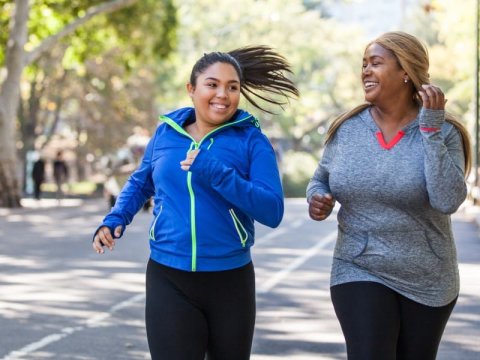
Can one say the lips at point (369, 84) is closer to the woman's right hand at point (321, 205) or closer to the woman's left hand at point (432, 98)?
the woman's left hand at point (432, 98)

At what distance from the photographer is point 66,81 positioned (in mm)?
49781

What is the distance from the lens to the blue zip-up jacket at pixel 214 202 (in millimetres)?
4668

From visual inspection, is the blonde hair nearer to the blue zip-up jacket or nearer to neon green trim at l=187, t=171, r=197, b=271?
the blue zip-up jacket

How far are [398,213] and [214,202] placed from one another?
2.37 feet

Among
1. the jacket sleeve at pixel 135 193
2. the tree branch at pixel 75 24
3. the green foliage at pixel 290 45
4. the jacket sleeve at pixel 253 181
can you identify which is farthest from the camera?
the green foliage at pixel 290 45

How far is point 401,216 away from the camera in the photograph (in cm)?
482

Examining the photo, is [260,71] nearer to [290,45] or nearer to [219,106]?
[219,106]

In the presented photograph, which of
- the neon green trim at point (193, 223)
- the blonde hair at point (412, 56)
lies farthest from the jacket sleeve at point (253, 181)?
the blonde hair at point (412, 56)

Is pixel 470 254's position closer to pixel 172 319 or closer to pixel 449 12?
pixel 172 319

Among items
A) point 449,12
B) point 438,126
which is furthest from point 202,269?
point 449,12

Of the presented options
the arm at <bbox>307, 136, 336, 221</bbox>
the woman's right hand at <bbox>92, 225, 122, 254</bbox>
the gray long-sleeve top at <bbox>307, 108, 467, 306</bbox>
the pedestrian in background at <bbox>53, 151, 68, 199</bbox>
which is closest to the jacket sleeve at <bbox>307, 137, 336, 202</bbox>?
the arm at <bbox>307, 136, 336, 221</bbox>

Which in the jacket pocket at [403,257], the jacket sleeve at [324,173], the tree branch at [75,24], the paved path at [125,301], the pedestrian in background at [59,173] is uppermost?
the tree branch at [75,24]

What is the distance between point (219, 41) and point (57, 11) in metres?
38.2

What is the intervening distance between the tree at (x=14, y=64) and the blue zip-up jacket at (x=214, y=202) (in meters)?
27.4
